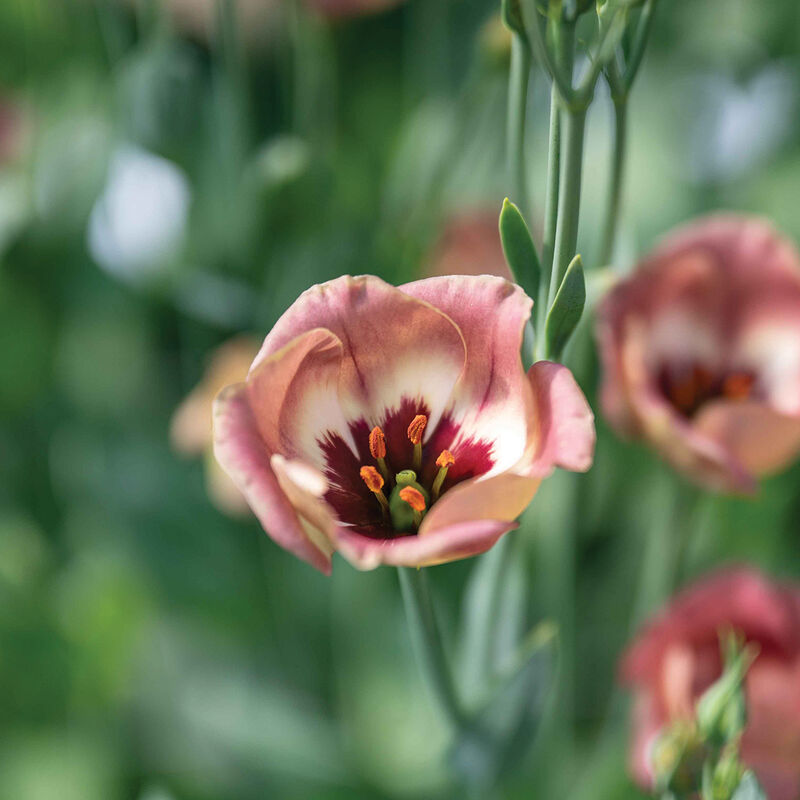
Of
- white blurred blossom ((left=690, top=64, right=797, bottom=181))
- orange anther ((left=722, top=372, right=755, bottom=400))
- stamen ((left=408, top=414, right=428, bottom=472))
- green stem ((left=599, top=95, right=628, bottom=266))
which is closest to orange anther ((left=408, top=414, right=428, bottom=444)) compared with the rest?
stamen ((left=408, top=414, right=428, bottom=472))

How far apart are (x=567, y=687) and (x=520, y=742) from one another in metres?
0.15

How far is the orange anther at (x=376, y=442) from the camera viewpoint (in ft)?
1.12

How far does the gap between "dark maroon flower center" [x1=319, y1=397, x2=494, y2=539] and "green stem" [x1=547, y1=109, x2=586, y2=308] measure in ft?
0.21

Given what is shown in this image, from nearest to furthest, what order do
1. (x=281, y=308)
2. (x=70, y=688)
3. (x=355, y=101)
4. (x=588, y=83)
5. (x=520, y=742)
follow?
1. (x=588, y=83)
2. (x=520, y=742)
3. (x=281, y=308)
4. (x=70, y=688)
5. (x=355, y=101)

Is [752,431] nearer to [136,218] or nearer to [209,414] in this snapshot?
[209,414]

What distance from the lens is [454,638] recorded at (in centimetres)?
58

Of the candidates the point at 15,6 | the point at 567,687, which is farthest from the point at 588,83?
the point at 15,6

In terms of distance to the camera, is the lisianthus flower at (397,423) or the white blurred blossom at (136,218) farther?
the white blurred blossom at (136,218)

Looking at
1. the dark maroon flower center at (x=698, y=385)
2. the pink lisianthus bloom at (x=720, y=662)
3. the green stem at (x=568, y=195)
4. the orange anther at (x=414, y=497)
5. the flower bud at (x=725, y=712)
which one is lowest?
→ the pink lisianthus bloom at (x=720, y=662)

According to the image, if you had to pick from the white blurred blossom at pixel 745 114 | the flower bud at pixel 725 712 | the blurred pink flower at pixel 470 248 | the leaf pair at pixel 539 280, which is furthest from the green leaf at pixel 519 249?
the white blurred blossom at pixel 745 114

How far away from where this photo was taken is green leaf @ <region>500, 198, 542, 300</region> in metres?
0.30

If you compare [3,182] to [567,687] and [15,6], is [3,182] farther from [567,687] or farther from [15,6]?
[567,687]

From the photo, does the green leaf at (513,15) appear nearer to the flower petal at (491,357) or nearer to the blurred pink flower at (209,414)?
the flower petal at (491,357)

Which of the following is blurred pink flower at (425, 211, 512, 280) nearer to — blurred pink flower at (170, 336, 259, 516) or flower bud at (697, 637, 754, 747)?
blurred pink flower at (170, 336, 259, 516)
